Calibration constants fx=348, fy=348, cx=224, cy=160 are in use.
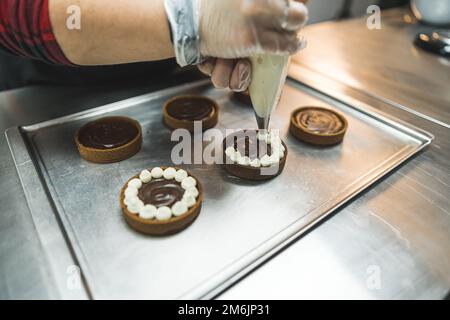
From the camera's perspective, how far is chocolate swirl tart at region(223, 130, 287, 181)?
110cm

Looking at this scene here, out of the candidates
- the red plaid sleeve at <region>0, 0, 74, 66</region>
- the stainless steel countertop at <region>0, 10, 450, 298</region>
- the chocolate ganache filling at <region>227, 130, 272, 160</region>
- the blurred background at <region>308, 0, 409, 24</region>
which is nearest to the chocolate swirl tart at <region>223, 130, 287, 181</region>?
the chocolate ganache filling at <region>227, 130, 272, 160</region>

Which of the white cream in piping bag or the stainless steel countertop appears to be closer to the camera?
the stainless steel countertop

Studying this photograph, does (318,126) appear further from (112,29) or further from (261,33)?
(112,29)

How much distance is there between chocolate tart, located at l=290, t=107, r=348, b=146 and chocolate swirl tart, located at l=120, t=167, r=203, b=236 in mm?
471

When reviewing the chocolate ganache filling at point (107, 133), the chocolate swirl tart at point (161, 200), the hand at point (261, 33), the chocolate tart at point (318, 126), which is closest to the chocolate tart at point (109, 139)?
the chocolate ganache filling at point (107, 133)

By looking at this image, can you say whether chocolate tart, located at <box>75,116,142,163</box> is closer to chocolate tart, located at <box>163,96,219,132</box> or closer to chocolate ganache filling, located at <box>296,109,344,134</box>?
chocolate tart, located at <box>163,96,219,132</box>

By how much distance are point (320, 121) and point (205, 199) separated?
1.89 feet

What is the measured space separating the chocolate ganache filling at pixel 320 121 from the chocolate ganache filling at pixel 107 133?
2.05 feet

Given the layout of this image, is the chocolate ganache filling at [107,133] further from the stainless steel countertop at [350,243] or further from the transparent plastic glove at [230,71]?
the transparent plastic glove at [230,71]
